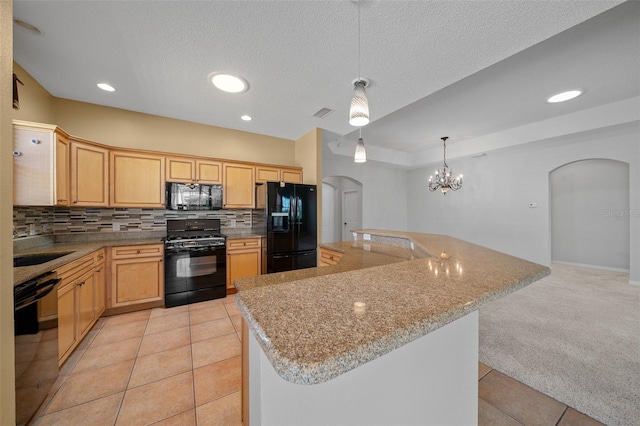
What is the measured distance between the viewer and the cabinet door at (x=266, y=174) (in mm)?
3869

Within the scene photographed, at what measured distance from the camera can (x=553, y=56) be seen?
238 cm

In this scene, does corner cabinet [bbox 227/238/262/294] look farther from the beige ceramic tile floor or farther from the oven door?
the beige ceramic tile floor

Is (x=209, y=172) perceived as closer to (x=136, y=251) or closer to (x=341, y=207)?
(x=136, y=251)

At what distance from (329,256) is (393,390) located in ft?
5.70

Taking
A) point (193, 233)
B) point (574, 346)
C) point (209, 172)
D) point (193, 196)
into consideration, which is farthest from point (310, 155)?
point (574, 346)

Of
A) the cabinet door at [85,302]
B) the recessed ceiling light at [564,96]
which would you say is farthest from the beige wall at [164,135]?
the recessed ceiling light at [564,96]

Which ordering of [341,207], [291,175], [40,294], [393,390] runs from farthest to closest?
[341,207], [291,175], [40,294], [393,390]

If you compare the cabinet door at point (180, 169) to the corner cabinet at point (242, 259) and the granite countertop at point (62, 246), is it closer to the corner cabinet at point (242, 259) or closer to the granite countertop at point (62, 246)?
the granite countertop at point (62, 246)

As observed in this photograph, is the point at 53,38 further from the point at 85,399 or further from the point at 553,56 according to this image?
the point at 553,56

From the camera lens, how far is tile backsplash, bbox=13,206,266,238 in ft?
7.98

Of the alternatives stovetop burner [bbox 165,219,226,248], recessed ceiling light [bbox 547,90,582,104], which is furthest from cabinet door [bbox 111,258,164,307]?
recessed ceiling light [bbox 547,90,582,104]

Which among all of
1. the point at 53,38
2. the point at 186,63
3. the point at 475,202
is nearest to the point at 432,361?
the point at 186,63

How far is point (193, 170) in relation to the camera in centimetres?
341

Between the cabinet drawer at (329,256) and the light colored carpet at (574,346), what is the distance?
5.00ft
